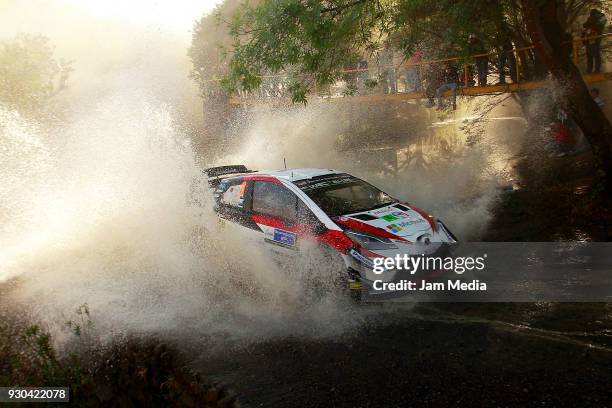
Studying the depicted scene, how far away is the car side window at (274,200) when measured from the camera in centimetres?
677

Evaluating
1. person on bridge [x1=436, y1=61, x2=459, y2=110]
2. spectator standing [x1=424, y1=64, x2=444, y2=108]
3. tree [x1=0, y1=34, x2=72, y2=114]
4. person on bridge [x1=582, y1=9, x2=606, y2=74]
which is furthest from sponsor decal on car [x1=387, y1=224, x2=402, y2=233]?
tree [x1=0, y1=34, x2=72, y2=114]

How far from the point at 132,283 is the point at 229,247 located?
1.86 metres

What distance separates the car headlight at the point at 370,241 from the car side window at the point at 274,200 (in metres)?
1.00

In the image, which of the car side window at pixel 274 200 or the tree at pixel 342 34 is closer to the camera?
the car side window at pixel 274 200

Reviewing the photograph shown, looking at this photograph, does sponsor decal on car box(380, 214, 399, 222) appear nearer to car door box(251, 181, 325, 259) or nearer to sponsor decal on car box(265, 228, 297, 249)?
car door box(251, 181, 325, 259)

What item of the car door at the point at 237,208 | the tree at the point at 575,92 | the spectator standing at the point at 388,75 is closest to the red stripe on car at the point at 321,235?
the car door at the point at 237,208

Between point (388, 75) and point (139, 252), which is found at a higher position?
point (388, 75)

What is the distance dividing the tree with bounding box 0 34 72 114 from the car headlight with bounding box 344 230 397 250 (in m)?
27.3

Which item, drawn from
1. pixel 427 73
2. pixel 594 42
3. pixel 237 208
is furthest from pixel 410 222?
pixel 427 73

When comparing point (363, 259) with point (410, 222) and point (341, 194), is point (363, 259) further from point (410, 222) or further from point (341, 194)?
point (341, 194)

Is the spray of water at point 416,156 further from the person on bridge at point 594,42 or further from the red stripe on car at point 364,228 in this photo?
the red stripe on car at point 364,228

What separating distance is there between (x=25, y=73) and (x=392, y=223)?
96.0ft

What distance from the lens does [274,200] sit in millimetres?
7074

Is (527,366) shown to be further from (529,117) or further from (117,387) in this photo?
(529,117)
